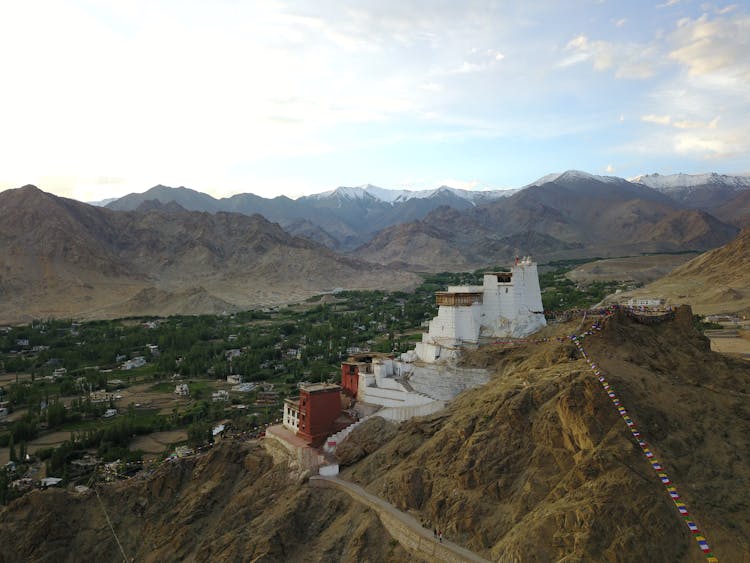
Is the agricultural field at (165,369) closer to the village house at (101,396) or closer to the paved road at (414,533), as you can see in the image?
the village house at (101,396)

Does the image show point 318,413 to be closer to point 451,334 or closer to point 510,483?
point 451,334

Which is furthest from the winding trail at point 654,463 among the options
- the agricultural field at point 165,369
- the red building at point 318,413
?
the agricultural field at point 165,369

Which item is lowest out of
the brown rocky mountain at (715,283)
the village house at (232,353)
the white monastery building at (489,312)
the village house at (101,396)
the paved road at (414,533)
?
the village house at (101,396)

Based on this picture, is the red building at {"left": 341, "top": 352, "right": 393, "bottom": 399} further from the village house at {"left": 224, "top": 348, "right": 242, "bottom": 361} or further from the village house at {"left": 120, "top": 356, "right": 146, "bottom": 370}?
the village house at {"left": 120, "top": 356, "right": 146, "bottom": 370}

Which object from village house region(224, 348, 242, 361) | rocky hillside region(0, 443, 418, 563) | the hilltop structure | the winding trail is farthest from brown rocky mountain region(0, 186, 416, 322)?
the winding trail

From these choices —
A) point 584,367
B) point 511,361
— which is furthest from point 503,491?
point 511,361
